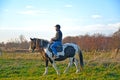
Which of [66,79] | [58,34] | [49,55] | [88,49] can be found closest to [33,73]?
[49,55]

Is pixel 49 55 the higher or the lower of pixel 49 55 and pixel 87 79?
the higher

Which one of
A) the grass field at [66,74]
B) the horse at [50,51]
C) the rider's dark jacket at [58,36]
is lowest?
the grass field at [66,74]

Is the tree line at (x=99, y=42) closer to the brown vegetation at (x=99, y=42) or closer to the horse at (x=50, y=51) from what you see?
the brown vegetation at (x=99, y=42)

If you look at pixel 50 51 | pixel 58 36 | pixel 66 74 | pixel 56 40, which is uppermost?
pixel 58 36

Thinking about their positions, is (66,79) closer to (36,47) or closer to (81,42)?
(36,47)

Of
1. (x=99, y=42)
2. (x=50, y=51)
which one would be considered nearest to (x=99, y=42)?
(x=99, y=42)

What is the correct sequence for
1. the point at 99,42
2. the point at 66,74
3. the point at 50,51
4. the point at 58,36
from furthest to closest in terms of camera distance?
the point at 99,42, the point at 50,51, the point at 58,36, the point at 66,74

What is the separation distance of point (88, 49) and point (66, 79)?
27.0 meters

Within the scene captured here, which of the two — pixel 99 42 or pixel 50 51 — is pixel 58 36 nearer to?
pixel 50 51

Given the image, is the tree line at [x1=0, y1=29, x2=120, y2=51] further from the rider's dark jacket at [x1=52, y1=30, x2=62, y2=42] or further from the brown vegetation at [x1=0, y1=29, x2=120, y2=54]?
the rider's dark jacket at [x1=52, y1=30, x2=62, y2=42]

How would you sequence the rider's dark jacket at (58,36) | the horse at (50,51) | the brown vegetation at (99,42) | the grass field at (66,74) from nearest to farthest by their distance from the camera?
1. the grass field at (66,74)
2. the rider's dark jacket at (58,36)
3. the horse at (50,51)
4. the brown vegetation at (99,42)

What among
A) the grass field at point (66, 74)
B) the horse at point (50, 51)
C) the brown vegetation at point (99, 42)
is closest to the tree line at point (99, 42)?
the brown vegetation at point (99, 42)

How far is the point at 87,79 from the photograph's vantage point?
1111 cm

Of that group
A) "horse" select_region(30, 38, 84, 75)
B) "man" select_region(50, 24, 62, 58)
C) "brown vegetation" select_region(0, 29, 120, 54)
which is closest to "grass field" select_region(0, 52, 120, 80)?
"horse" select_region(30, 38, 84, 75)
